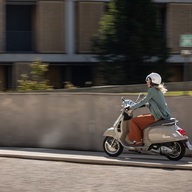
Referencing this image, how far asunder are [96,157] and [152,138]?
1.23m

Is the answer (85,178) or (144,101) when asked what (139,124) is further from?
(85,178)

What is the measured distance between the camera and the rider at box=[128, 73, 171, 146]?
1190cm

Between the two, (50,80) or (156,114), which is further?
(50,80)

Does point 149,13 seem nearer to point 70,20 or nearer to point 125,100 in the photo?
point 70,20

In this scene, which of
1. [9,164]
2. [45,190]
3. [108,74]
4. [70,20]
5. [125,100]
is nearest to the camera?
[45,190]

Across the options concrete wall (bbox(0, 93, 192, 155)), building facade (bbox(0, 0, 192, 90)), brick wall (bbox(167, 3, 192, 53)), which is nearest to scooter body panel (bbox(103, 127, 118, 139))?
concrete wall (bbox(0, 93, 192, 155))

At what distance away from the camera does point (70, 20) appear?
2780 cm

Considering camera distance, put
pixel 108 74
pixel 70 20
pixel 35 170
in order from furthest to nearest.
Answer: pixel 70 20, pixel 108 74, pixel 35 170

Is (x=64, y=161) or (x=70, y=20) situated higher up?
(x=70, y=20)

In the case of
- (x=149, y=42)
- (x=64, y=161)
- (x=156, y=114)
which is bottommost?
(x=64, y=161)

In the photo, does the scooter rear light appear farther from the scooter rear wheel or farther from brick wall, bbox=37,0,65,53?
brick wall, bbox=37,0,65,53

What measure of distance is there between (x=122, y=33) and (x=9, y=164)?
13286 mm

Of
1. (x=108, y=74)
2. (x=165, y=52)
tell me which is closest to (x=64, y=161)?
(x=108, y=74)

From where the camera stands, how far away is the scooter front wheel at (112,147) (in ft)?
40.3
